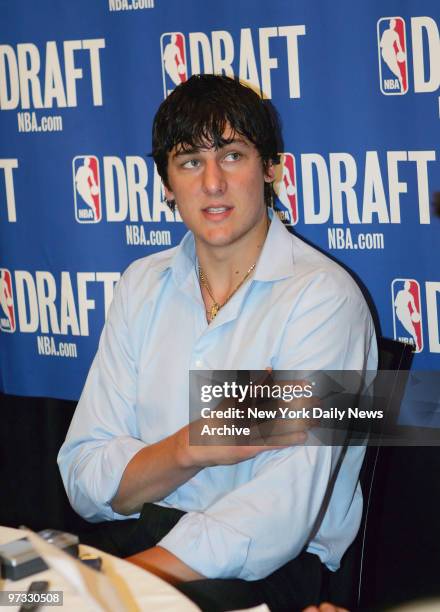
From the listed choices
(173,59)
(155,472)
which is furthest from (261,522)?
(173,59)

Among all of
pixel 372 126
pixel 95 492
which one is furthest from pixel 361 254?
pixel 95 492

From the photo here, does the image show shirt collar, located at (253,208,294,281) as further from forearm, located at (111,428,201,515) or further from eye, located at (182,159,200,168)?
forearm, located at (111,428,201,515)

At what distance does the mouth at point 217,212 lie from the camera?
7.11ft

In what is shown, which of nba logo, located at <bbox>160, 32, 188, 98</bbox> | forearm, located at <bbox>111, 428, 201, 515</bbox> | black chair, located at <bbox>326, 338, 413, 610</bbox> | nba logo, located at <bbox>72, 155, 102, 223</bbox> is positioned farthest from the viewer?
nba logo, located at <bbox>72, 155, 102, 223</bbox>

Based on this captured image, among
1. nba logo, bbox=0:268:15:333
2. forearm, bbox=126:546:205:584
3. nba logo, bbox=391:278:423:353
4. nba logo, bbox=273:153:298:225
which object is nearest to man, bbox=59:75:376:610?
forearm, bbox=126:546:205:584

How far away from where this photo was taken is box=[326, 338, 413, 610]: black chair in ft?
6.88

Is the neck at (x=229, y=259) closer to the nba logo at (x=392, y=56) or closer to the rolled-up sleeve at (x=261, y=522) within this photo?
the rolled-up sleeve at (x=261, y=522)

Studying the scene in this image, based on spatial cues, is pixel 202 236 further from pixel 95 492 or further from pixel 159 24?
pixel 159 24

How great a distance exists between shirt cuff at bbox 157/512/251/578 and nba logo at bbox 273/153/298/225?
129cm

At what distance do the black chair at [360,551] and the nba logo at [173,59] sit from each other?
1.31 meters

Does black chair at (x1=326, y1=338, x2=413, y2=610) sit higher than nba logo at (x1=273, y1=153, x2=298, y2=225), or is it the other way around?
nba logo at (x1=273, y1=153, x2=298, y2=225)

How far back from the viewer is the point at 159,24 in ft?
9.72

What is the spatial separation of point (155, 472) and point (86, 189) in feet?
4.85

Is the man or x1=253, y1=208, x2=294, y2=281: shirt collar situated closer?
the man
